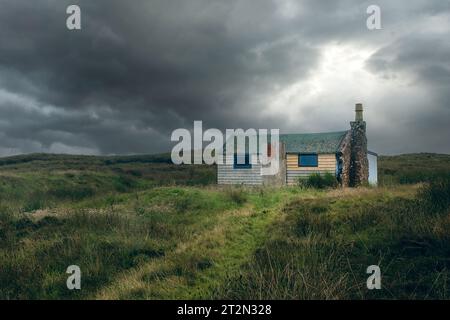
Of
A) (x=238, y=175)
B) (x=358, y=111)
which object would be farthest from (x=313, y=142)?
(x=238, y=175)

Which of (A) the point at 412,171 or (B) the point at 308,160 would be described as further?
(B) the point at 308,160

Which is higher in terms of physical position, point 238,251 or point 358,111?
point 358,111

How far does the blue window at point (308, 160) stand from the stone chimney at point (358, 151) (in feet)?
8.25

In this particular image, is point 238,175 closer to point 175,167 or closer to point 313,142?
point 313,142

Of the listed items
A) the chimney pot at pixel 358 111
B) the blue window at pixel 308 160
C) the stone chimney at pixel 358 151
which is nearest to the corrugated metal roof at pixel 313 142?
the blue window at pixel 308 160

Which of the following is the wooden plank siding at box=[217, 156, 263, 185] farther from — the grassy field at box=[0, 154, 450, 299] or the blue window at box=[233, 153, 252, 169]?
the grassy field at box=[0, 154, 450, 299]

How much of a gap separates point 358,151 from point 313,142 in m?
3.49

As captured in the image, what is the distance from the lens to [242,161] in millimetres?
26938

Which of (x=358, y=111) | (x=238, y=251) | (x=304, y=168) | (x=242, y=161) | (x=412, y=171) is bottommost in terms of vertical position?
(x=238, y=251)

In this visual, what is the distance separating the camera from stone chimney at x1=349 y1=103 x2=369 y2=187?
24953 millimetres

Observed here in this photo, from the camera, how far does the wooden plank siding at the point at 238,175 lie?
26.3 m

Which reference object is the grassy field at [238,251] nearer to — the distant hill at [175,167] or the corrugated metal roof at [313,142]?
the distant hill at [175,167]
